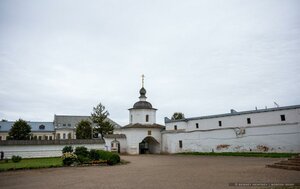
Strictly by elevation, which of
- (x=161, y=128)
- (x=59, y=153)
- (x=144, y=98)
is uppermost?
(x=144, y=98)

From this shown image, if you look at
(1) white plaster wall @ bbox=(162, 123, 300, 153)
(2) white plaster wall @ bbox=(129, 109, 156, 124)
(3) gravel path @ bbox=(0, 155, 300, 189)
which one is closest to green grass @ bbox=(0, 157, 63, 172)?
(3) gravel path @ bbox=(0, 155, 300, 189)

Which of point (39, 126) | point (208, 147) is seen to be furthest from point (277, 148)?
point (39, 126)

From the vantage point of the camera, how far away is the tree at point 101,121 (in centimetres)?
4931

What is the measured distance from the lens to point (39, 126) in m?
63.0

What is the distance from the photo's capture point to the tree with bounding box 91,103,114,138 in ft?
162

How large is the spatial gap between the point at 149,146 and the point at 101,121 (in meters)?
12.9

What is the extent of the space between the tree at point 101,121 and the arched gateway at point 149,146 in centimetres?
1009

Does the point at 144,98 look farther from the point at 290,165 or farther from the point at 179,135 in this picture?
the point at 290,165

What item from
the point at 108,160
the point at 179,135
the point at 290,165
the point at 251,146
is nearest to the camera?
the point at 290,165

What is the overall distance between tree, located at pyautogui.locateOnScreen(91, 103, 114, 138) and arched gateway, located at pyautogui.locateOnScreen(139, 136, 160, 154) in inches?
397

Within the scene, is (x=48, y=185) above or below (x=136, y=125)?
below

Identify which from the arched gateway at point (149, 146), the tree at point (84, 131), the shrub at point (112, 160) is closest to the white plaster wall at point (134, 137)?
the arched gateway at point (149, 146)

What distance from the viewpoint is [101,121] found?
49.9 meters

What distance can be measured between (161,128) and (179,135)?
424 cm
